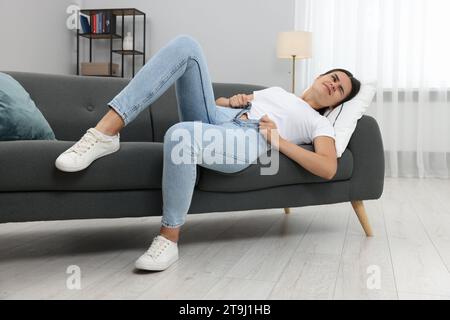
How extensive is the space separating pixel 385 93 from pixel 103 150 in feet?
11.8

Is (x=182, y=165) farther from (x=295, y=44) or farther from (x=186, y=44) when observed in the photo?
(x=295, y=44)

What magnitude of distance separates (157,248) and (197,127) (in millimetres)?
435

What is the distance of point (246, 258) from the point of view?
1.83 meters

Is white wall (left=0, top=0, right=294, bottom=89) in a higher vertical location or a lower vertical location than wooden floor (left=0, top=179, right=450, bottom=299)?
higher

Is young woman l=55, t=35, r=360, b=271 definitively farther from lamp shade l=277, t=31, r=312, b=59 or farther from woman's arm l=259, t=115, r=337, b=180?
lamp shade l=277, t=31, r=312, b=59

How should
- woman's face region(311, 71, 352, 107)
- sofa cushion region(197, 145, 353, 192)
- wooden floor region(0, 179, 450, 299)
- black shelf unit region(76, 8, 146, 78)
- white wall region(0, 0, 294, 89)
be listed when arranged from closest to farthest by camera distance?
wooden floor region(0, 179, 450, 299) < sofa cushion region(197, 145, 353, 192) < woman's face region(311, 71, 352, 107) < white wall region(0, 0, 294, 89) < black shelf unit region(76, 8, 146, 78)

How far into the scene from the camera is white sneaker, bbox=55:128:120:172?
1.54 metres

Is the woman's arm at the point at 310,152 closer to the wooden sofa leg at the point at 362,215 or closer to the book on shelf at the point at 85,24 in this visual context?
the wooden sofa leg at the point at 362,215

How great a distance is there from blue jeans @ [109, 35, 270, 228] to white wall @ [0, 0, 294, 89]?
312cm

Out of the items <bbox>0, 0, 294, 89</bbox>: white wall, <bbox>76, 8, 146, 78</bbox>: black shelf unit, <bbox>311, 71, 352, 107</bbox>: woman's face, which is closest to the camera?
<bbox>311, 71, 352, 107</bbox>: woman's face

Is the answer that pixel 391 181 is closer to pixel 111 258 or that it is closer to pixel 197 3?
pixel 197 3
